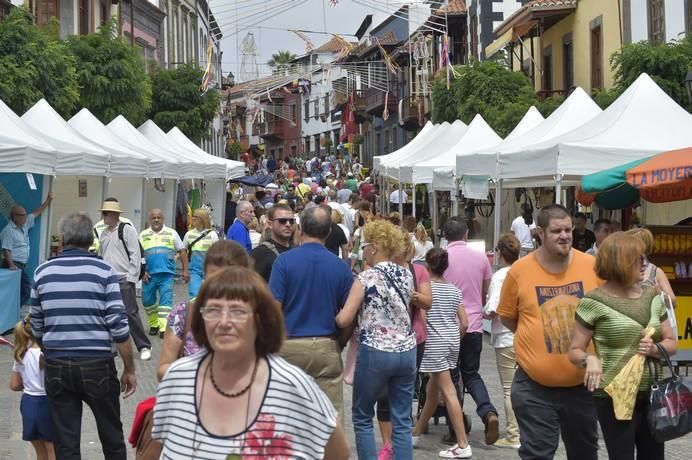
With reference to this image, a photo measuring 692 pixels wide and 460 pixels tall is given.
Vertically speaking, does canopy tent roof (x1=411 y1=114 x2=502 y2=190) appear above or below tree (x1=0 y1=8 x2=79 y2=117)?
below

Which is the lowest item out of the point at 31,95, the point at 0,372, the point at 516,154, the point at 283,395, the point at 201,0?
the point at 0,372

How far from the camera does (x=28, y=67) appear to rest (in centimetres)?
2323

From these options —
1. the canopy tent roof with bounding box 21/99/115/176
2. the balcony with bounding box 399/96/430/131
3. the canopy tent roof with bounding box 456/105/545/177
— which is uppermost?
the balcony with bounding box 399/96/430/131

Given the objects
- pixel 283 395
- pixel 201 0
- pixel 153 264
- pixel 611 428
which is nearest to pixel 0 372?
pixel 153 264

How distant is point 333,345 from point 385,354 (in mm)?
490

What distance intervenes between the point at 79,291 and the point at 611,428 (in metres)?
2.86

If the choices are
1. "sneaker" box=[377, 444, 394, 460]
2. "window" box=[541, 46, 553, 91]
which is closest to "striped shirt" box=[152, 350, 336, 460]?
"sneaker" box=[377, 444, 394, 460]

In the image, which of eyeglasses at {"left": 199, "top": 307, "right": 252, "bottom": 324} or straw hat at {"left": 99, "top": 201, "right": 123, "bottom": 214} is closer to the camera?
eyeglasses at {"left": 199, "top": 307, "right": 252, "bottom": 324}

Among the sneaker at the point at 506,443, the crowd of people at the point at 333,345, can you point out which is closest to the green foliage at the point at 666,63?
the crowd of people at the point at 333,345

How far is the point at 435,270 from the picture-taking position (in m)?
8.85

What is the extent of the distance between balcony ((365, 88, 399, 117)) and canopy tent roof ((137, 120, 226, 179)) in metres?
30.3

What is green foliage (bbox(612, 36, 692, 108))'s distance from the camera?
21.9 metres

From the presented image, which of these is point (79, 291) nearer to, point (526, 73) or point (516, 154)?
point (516, 154)

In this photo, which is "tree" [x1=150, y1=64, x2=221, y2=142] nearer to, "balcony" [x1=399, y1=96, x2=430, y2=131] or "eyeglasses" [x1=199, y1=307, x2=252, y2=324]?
"balcony" [x1=399, y1=96, x2=430, y2=131]
